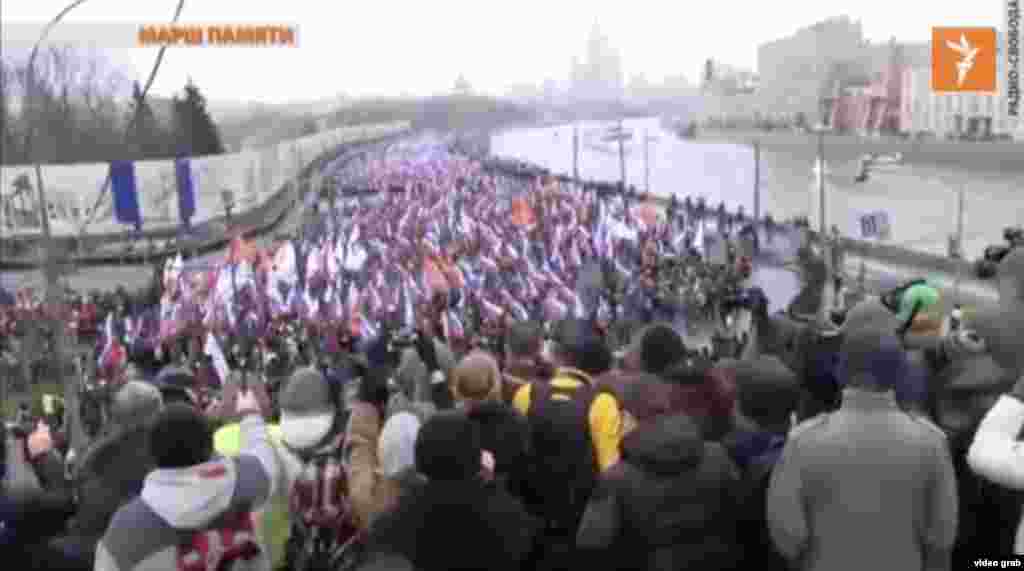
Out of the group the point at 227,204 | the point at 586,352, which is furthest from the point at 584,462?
the point at 227,204

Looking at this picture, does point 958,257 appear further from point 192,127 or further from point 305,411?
point 192,127

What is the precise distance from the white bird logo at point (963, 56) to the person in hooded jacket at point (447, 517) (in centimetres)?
1103

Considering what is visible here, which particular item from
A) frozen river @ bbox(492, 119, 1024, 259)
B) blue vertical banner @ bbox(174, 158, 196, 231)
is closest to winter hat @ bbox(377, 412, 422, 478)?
frozen river @ bbox(492, 119, 1024, 259)

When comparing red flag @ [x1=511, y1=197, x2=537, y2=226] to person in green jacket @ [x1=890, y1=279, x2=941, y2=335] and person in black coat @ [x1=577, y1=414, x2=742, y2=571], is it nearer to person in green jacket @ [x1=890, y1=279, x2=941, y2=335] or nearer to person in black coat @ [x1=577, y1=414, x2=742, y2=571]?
person in green jacket @ [x1=890, y1=279, x2=941, y2=335]

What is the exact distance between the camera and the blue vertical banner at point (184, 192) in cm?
2983

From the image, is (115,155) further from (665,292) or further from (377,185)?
(665,292)

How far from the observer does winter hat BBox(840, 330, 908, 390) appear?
7.00 ft

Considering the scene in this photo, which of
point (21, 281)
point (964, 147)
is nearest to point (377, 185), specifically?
point (21, 281)

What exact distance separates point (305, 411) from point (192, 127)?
39.5m

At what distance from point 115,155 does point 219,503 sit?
127 ft

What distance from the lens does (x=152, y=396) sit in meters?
2.78

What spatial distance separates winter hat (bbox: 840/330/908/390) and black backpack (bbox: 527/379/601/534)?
2.85 ft

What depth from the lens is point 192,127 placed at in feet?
132

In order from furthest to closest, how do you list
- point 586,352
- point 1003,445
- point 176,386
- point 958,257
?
point 958,257 → point 176,386 → point 586,352 → point 1003,445
